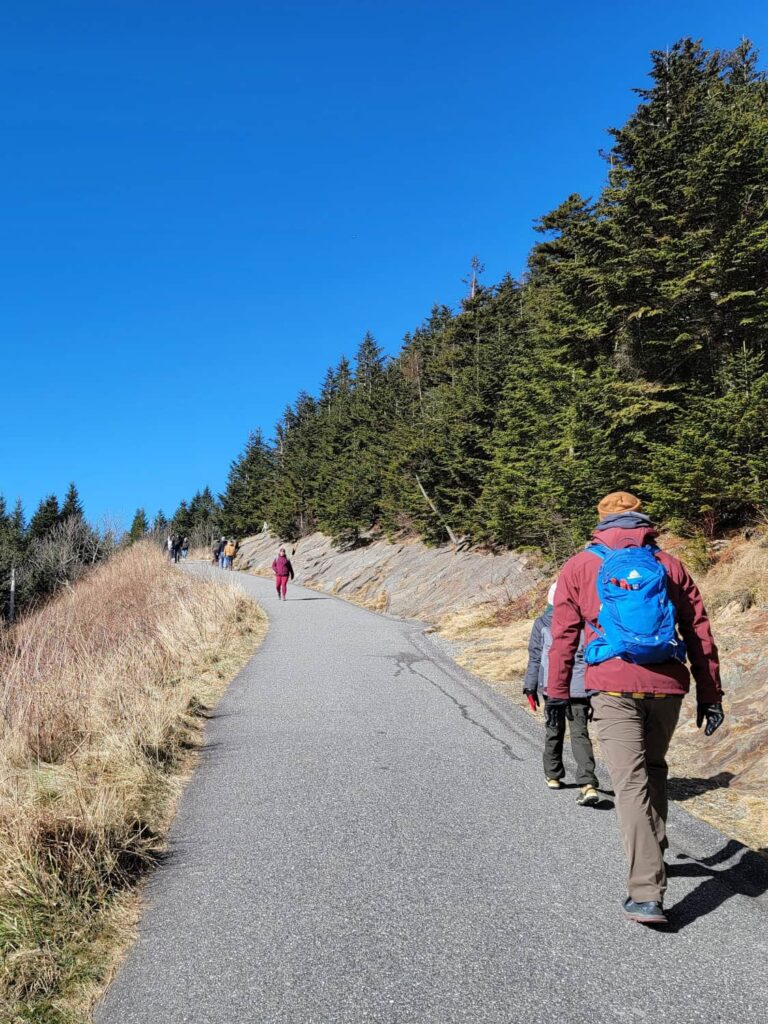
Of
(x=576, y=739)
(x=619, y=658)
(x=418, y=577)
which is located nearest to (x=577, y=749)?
(x=576, y=739)

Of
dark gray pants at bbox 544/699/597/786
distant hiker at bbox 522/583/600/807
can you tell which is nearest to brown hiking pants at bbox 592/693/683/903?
distant hiker at bbox 522/583/600/807

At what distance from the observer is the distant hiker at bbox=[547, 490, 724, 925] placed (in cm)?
306

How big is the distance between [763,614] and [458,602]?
10.4 metres

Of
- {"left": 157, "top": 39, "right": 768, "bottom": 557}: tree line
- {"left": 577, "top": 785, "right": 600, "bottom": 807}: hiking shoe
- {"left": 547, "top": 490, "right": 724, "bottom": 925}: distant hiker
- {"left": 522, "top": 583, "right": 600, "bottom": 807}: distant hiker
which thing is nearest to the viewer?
{"left": 547, "top": 490, "right": 724, "bottom": 925}: distant hiker

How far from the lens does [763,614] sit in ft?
24.4

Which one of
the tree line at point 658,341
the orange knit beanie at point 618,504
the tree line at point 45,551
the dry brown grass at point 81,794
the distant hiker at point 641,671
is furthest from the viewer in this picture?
the tree line at point 45,551

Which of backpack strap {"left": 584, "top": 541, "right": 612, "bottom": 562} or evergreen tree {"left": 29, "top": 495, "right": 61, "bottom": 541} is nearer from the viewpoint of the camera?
backpack strap {"left": 584, "top": 541, "right": 612, "bottom": 562}

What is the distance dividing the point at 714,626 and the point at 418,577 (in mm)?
14003

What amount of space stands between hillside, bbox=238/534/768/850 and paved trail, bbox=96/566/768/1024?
0.76 meters

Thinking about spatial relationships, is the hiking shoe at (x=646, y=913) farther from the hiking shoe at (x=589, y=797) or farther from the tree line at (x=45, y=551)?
the tree line at (x=45, y=551)

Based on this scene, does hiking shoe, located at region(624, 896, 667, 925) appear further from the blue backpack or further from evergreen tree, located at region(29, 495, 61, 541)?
evergreen tree, located at region(29, 495, 61, 541)

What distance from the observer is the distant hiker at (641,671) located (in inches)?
120

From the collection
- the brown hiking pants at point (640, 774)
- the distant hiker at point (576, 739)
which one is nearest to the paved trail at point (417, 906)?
the distant hiker at point (576, 739)

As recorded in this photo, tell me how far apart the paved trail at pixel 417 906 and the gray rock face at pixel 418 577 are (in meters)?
11.0
